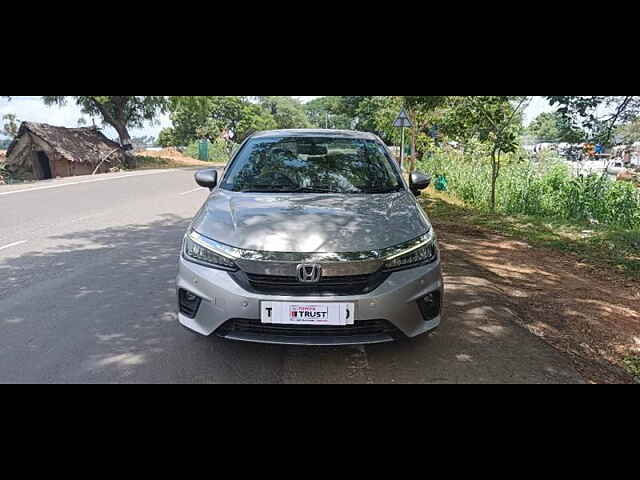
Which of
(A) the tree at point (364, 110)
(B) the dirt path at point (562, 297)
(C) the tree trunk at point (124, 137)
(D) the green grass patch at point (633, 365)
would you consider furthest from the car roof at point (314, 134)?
(C) the tree trunk at point (124, 137)

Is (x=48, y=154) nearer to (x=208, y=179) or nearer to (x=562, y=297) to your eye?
(x=208, y=179)

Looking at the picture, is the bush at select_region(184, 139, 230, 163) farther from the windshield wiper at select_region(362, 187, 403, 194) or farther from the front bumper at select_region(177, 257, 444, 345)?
the front bumper at select_region(177, 257, 444, 345)

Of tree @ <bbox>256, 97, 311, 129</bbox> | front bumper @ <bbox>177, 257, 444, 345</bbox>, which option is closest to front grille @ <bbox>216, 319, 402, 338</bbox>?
front bumper @ <bbox>177, 257, 444, 345</bbox>

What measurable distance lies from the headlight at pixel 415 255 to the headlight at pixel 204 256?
3.40ft

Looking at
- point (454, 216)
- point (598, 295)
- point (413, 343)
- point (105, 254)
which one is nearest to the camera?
point (413, 343)

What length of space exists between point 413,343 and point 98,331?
256 cm

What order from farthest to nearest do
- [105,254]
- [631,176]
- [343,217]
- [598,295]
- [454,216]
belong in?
1. [454,216]
2. [631,176]
3. [105,254]
4. [598,295]
5. [343,217]

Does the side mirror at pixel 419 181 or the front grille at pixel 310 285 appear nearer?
the front grille at pixel 310 285

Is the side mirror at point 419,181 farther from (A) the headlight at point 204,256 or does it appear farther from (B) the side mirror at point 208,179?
(A) the headlight at point 204,256

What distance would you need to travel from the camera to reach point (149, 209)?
11.0 metres

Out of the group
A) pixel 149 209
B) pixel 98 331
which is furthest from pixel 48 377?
pixel 149 209

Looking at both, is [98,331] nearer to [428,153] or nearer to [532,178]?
[532,178]

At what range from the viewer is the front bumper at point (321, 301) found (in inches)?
117

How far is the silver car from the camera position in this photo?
9.78ft
